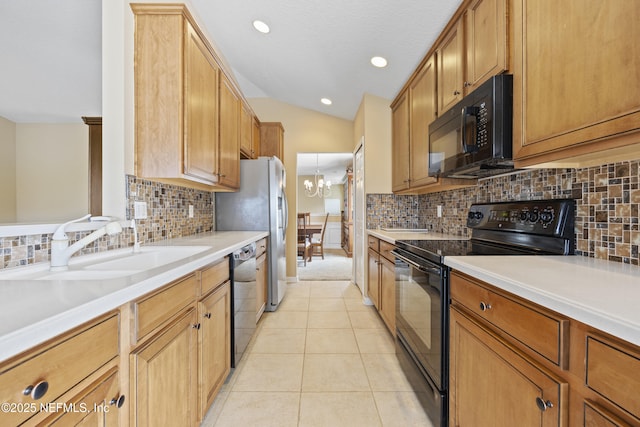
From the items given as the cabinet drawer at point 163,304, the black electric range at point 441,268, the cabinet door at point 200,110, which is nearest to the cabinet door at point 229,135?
the cabinet door at point 200,110

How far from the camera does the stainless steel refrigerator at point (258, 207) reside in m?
2.97

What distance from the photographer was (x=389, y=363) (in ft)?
6.72

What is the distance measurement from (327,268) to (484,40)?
14.6ft

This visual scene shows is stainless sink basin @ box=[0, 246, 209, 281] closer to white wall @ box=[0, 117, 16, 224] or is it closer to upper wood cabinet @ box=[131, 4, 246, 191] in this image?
white wall @ box=[0, 117, 16, 224]

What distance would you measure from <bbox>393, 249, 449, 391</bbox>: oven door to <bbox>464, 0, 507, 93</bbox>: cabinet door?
101 centimetres

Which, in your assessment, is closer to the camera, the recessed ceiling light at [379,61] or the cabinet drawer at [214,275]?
the cabinet drawer at [214,275]

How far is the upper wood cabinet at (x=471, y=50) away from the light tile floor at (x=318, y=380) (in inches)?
73.3

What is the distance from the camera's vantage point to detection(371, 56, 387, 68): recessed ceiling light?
8.31 feet

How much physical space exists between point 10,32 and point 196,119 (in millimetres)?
869

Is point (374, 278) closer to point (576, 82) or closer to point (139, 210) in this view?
point (139, 210)

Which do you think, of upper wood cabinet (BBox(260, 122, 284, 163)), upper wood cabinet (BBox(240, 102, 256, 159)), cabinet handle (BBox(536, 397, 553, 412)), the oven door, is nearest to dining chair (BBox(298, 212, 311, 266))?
upper wood cabinet (BBox(260, 122, 284, 163))

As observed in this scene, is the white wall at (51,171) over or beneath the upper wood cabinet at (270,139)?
beneath

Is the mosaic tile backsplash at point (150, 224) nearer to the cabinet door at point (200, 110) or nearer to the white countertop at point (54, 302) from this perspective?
the white countertop at point (54, 302)

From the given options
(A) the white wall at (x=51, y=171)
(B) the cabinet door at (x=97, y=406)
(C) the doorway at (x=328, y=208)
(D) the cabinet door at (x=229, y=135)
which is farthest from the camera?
(C) the doorway at (x=328, y=208)
